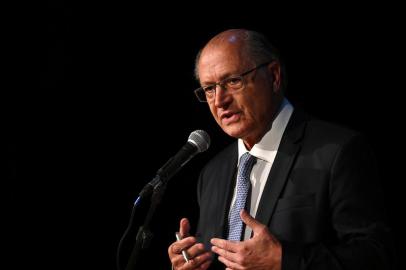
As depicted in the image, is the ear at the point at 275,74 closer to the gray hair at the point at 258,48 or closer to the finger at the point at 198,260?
the gray hair at the point at 258,48

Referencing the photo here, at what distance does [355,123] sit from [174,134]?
134 centimetres

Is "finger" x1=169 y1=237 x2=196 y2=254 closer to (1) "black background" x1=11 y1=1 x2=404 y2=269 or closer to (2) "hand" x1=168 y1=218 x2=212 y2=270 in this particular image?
(2) "hand" x1=168 y1=218 x2=212 y2=270

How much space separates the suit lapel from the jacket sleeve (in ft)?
0.68

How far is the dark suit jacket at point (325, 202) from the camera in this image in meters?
1.93

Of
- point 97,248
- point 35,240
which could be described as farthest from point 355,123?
point 35,240

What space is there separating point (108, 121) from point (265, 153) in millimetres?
1637

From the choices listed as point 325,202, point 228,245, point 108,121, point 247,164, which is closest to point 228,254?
point 228,245

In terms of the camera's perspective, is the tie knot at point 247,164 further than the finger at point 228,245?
Yes

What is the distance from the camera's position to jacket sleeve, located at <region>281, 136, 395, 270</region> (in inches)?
75.3

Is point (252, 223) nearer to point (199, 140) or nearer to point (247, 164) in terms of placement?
point (199, 140)

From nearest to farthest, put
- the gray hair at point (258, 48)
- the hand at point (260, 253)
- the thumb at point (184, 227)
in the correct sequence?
the hand at point (260, 253)
the thumb at point (184, 227)
the gray hair at point (258, 48)

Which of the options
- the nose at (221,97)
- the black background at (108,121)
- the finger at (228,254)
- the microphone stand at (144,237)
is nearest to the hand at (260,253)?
the finger at (228,254)

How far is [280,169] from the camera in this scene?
2.26 metres

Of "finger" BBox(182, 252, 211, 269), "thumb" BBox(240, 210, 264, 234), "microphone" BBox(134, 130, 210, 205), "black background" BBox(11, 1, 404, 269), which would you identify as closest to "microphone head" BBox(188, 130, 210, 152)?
"microphone" BBox(134, 130, 210, 205)
